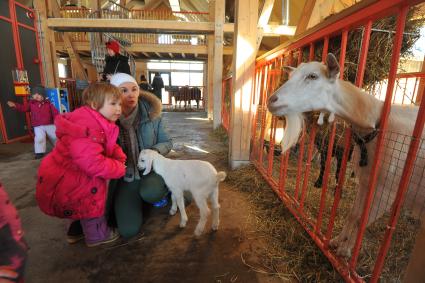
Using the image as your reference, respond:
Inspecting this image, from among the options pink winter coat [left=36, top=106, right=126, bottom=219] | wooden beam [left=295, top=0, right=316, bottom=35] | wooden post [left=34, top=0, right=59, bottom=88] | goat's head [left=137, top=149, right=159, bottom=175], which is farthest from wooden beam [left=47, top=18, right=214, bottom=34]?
pink winter coat [left=36, top=106, right=126, bottom=219]

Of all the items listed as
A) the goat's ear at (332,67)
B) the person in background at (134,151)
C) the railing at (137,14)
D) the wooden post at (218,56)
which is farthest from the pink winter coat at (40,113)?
the railing at (137,14)

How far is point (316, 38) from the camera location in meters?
1.85

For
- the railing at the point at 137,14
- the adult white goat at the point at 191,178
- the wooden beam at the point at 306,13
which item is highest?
the railing at the point at 137,14

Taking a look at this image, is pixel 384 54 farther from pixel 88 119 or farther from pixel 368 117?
pixel 88 119

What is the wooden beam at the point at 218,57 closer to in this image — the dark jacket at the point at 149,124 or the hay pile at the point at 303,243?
the hay pile at the point at 303,243

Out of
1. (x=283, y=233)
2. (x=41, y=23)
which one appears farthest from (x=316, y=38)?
(x=41, y=23)

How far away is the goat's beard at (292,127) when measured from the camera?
58.8 inches

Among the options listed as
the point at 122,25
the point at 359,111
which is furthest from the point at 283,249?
the point at 122,25

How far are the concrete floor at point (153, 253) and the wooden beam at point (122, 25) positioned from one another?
16.9ft

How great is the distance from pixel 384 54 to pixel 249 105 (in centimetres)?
170

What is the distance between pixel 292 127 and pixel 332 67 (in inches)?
16.1

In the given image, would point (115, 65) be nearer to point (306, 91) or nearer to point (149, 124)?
point (149, 124)

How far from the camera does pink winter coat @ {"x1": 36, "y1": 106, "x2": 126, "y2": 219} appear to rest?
161cm

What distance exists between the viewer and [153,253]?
6.17ft
